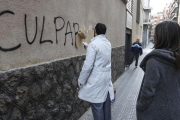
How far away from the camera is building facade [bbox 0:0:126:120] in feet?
6.36

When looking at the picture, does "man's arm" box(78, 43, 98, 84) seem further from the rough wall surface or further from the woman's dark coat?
the woman's dark coat

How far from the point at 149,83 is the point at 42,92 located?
55.8 inches

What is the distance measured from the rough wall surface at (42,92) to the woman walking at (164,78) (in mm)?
1282

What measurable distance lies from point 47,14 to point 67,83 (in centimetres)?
123

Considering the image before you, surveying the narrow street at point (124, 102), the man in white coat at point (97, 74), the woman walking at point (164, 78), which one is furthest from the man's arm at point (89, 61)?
the narrow street at point (124, 102)

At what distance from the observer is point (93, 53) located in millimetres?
2629

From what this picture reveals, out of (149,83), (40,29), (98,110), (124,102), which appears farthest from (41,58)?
(124,102)

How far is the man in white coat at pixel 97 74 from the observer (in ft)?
8.71

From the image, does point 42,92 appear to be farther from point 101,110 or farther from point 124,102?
point 124,102

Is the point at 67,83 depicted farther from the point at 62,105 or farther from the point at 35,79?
the point at 35,79

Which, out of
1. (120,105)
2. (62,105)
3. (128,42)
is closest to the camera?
(62,105)

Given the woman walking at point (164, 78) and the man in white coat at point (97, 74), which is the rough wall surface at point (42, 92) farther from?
the woman walking at point (164, 78)

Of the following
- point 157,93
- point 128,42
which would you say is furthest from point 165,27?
point 128,42

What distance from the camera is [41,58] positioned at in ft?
8.46
